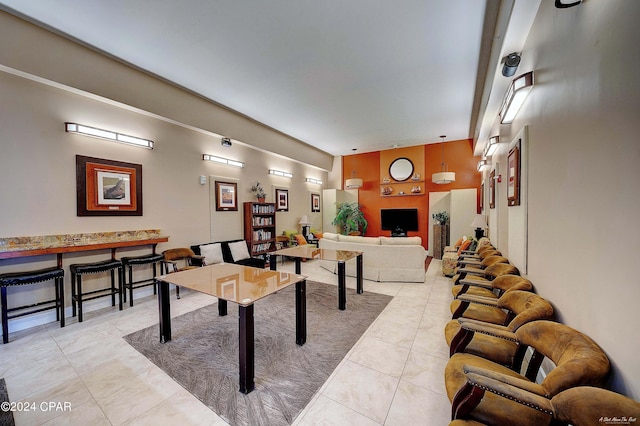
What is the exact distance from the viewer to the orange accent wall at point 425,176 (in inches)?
287

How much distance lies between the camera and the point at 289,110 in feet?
16.4

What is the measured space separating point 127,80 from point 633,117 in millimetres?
5006

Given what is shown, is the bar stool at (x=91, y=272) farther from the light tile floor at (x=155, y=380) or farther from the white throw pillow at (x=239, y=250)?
the white throw pillow at (x=239, y=250)

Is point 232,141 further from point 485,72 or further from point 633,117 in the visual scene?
point 633,117

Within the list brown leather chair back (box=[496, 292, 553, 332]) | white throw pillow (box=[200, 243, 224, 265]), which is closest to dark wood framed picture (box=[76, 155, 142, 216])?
white throw pillow (box=[200, 243, 224, 265])

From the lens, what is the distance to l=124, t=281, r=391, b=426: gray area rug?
1823 millimetres

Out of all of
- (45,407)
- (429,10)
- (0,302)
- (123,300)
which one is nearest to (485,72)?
(429,10)

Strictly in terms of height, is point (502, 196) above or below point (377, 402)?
above

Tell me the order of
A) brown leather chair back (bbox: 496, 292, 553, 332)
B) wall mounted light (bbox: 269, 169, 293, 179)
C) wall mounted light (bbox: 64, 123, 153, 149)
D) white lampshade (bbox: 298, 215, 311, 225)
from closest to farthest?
brown leather chair back (bbox: 496, 292, 553, 332) < wall mounted light (bbox: 64, 123, 153, 149) < wall mounted light (bbox: 269, 169, 293, 179) < white lampshade (bbox: 298, 215, 311, 225)

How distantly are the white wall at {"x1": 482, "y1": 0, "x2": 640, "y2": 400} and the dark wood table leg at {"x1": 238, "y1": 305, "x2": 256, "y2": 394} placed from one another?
205cm

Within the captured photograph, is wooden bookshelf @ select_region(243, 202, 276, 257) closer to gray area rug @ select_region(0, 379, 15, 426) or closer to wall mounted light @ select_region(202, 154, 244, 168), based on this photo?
wall mounted light @ select_region(202, 154, 244, 168)

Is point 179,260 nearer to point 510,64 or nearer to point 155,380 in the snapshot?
point 155,380

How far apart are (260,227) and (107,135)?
3.43 m

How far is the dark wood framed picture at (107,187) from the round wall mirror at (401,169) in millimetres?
6997
